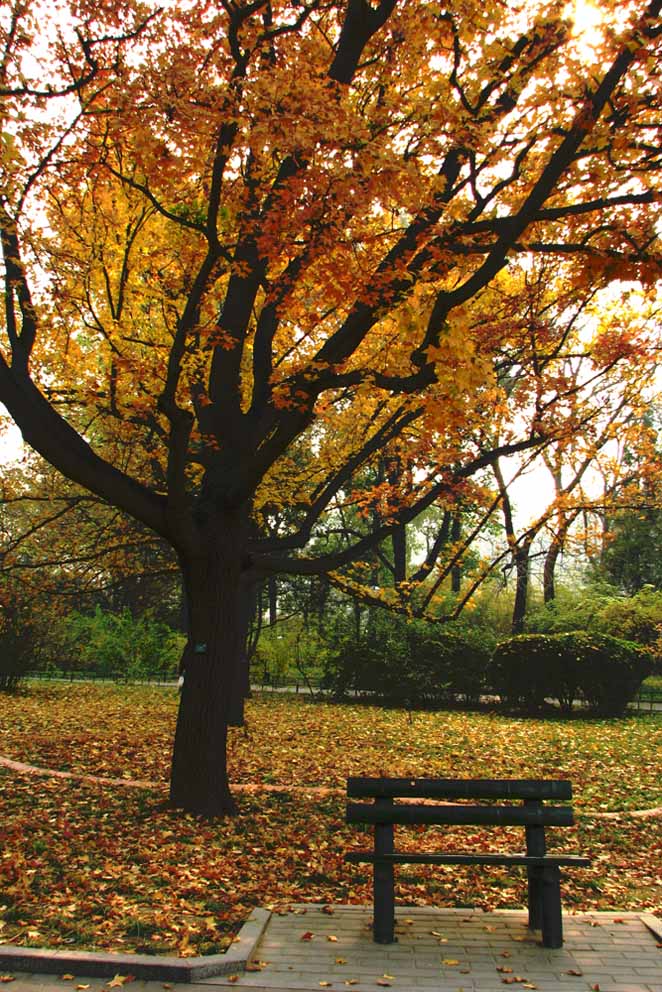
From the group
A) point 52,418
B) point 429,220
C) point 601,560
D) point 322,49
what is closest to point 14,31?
point 322,49

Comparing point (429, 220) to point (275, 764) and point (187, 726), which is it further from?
point (275, 764)

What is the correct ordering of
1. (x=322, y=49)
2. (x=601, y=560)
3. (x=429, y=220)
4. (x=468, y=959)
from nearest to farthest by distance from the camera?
(x=468, y=959) → (x=429, y=220) → (x=322, y=49) → (x=601, y=560)

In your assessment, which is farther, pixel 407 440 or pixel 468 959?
pixel 407 440

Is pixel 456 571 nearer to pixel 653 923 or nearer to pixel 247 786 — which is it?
pixel 247 786

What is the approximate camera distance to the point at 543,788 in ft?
16.3

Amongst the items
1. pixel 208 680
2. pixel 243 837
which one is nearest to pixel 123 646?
pixel 208 680

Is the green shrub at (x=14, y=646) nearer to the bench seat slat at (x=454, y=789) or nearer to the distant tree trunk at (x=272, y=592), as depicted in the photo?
the distant tree trunk at (x=272, y=592)

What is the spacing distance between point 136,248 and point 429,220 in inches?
233

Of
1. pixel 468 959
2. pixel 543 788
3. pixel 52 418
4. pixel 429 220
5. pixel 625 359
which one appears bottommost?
pixel 468 959

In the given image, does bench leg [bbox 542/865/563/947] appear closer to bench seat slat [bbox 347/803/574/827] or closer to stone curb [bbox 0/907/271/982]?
bench seat slat [bbox 347/803/574/827]

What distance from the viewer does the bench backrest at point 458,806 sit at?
15.8 ft

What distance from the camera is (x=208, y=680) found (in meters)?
7.95

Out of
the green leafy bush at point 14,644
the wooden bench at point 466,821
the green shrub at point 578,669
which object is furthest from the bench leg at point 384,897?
the green leafy bush at point 14,644

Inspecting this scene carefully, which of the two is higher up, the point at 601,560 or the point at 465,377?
the point at 601,560
